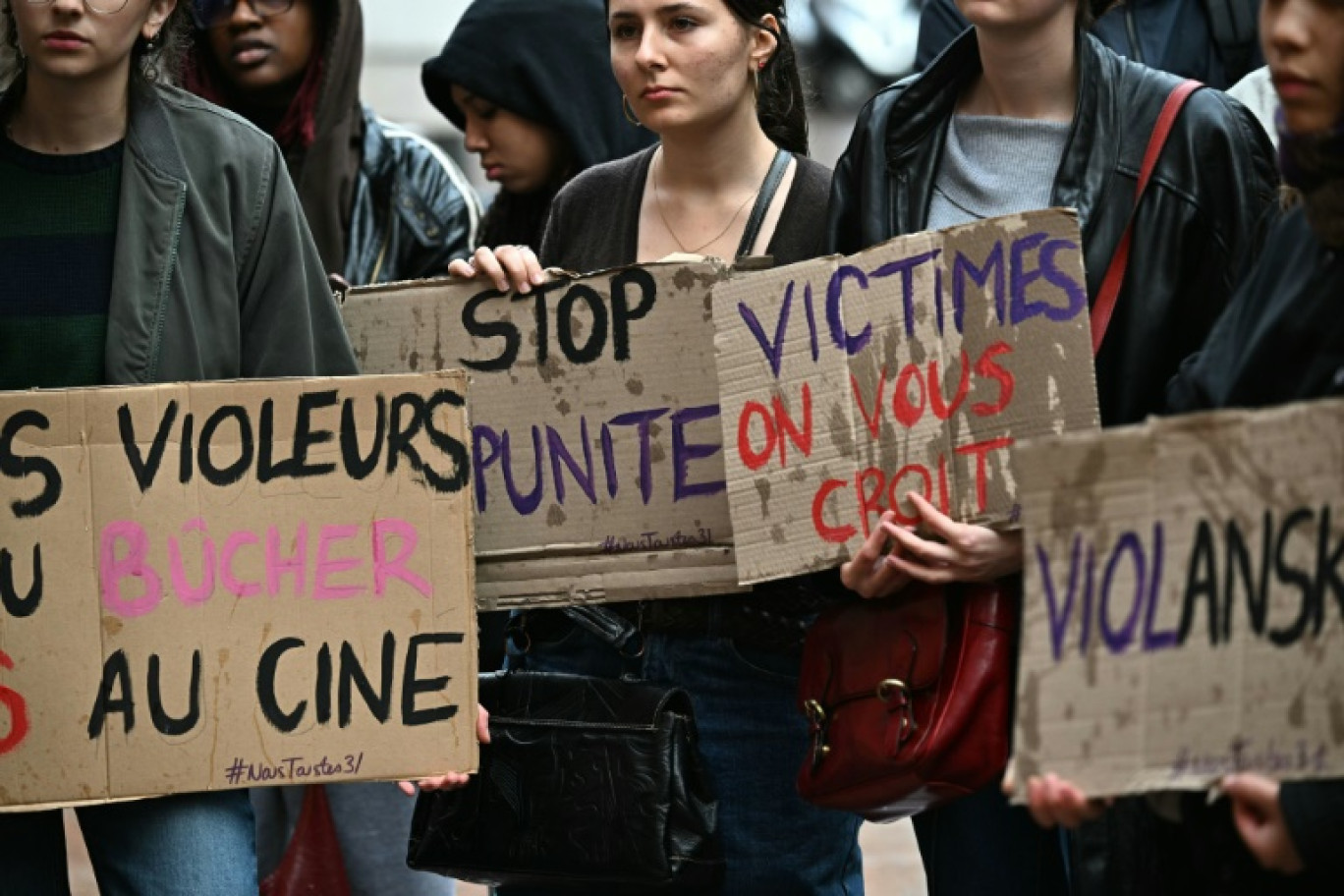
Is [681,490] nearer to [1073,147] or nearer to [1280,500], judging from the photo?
[1073,147]

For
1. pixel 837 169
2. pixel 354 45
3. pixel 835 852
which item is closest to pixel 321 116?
pixel 354 45

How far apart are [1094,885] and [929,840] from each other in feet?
1.47

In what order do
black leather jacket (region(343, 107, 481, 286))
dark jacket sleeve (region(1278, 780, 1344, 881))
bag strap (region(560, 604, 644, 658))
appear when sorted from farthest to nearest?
black leather jacket (region(343, 107, 481, 286)) → bag strap (region(560, 604, 644, 658)) → dark jacket sleeve (region(1278, 780, 1344, 881))

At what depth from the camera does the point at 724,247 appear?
382cm

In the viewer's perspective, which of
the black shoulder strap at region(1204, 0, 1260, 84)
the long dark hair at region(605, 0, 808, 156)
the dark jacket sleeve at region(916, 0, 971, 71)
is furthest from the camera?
the dark jacket sleeve at region(916, 0, 971, 71)

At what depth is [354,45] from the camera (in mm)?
5156

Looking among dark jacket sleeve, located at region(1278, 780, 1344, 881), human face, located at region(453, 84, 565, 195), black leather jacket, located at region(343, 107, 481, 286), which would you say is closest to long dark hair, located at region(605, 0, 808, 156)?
human face, located at region(453, 84, 565, 195)

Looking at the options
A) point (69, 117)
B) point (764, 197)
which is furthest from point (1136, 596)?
point (69, 117)

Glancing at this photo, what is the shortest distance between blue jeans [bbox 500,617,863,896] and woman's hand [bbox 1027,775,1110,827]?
44.4 inches

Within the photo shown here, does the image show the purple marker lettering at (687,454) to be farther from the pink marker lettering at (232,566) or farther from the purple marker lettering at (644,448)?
the pink marker lettering at (232,566)

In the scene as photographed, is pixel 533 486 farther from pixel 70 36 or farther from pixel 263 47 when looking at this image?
pixel 263 47

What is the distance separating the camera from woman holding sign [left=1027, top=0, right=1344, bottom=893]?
8.32 feet

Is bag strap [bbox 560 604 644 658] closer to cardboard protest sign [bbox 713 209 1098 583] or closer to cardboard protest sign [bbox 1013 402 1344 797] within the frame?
cardboard protest sign [bbox 713 209 1098 583]

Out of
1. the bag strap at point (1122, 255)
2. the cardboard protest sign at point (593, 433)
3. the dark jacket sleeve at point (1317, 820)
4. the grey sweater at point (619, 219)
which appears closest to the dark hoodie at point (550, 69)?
the grey sweater at point (619, 219)
